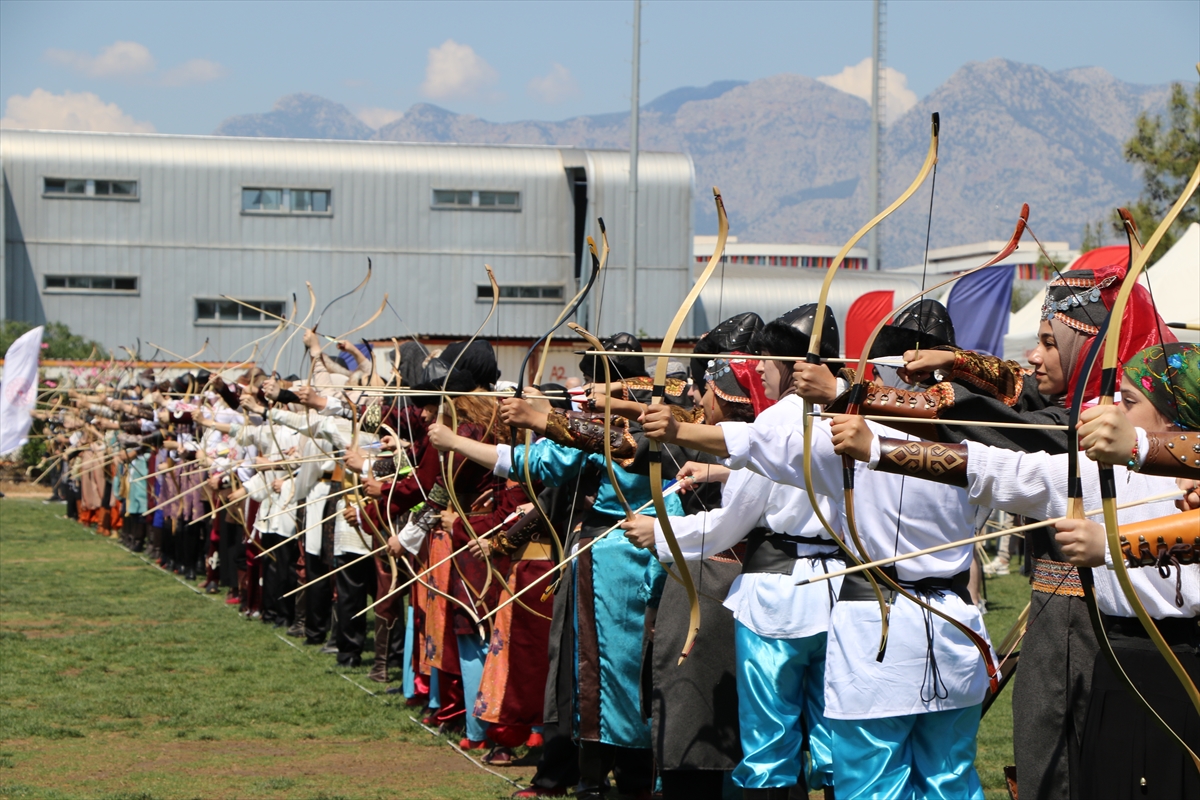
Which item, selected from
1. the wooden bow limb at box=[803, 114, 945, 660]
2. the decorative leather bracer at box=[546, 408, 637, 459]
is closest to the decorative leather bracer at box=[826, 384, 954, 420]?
the wooden bow limb at box=[803, 114, 945, 660]

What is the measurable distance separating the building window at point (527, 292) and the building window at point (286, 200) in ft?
11.4

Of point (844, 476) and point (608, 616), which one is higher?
point (844, 476)

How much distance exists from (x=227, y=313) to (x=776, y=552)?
79.0 ft

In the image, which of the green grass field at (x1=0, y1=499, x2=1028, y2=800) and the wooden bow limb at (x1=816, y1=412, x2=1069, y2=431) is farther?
the green grass field at (x1=0, y1=499, x2=1028, y2=800)

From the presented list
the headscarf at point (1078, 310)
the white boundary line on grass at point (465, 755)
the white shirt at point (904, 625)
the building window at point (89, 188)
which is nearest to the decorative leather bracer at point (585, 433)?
the white shirt at point (904, 625)

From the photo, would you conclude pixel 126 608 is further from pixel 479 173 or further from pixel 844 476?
pixel 479 173

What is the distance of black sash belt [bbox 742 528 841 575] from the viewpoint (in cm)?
373

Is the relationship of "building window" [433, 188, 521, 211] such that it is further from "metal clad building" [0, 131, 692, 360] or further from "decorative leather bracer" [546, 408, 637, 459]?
"decorative leather bracer" [546, 408, 637, 459]

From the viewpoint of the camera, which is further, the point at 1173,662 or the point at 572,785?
the point at 572,785

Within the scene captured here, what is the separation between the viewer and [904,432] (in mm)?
3006

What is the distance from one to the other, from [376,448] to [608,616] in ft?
7.93

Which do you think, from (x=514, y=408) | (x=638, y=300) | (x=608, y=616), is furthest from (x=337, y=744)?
(x=638, y=300)

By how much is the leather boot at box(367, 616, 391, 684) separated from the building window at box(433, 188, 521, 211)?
1961cm

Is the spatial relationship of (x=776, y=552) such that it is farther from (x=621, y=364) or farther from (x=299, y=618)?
(x=299, y=618)
